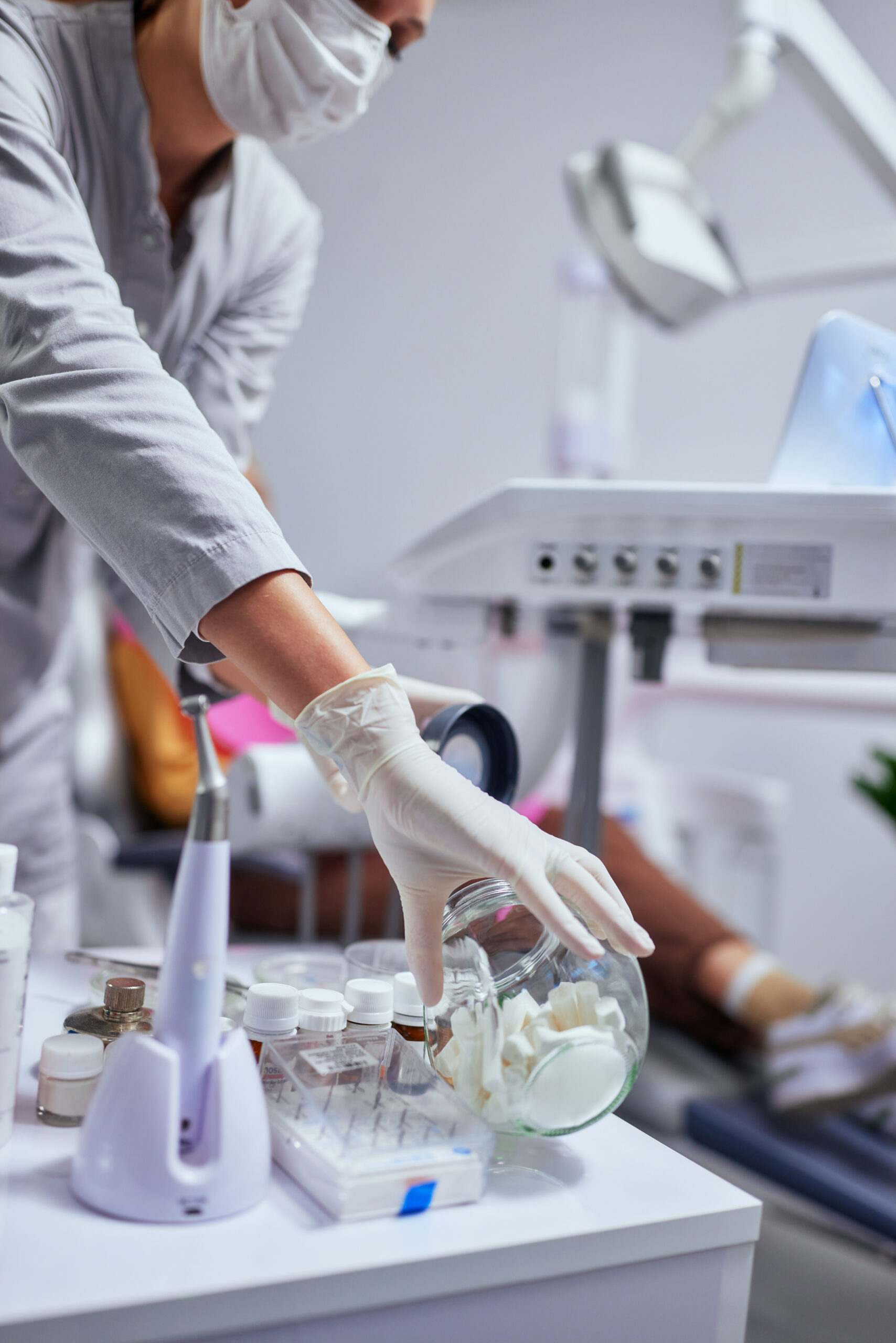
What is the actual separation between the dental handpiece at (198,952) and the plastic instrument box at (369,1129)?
6cm

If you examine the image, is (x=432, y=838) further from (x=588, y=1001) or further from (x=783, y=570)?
(x=783, y=570)

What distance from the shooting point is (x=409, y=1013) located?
0.61m

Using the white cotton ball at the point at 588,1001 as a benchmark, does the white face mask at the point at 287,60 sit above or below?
above

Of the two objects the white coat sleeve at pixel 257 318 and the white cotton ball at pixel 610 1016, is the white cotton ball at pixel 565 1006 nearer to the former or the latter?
the white cotton ball at pixel 610 1016

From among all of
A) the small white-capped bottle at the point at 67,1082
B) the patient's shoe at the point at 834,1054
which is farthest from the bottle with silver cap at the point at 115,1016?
the patient's shoe at the point at 834,1054

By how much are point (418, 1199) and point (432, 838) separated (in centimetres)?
16

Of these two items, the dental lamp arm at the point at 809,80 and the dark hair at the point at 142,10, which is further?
the dental lamp arm at the point at 809,80

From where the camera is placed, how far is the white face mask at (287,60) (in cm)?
70

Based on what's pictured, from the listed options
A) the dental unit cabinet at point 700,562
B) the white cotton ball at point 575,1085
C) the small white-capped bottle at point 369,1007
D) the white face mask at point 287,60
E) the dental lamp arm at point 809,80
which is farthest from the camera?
the dental lamp arm at point 809,80

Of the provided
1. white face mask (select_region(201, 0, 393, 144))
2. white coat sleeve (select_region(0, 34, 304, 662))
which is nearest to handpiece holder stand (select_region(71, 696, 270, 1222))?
white coat sleeve (select_region(0, 34, 304, 662))

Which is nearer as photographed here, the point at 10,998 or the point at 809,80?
the point at 10,998

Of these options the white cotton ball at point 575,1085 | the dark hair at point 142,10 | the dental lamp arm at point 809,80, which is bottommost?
the white cotton ball at point 575,1085

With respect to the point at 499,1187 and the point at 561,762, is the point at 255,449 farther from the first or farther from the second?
the point at 561,762

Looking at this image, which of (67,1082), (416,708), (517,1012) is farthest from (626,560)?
(67,1082)
